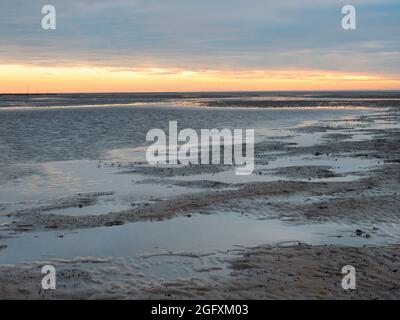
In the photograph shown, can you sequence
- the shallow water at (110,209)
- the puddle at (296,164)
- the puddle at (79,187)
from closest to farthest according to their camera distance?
the shallow water at (110,209) < the puddle at (79,187) < the puddle at (296,164)

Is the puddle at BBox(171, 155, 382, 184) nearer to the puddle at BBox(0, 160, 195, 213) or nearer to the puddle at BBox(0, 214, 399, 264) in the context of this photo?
the puddle at BBox(0, 160, 195, 213)

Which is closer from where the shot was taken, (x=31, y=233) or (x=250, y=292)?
(x=250, y=292)

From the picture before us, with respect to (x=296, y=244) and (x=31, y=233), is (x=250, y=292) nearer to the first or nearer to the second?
(x=296, y=244)

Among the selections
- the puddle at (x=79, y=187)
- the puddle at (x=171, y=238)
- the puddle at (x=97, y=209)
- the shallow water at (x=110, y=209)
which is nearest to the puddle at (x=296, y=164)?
the shallow water at (x=110, y=209)

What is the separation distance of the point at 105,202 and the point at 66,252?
181 inches

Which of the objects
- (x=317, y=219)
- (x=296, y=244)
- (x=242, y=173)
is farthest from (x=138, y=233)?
(x=242, y=173)

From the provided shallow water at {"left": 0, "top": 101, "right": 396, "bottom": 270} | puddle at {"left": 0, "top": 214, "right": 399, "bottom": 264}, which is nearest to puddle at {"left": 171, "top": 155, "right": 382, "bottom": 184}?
shallow water at {"left": 0, "top": 101, "right": 396, "bottom": 270}

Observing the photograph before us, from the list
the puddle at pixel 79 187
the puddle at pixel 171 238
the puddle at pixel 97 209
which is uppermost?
the puddle at pixel 79 187

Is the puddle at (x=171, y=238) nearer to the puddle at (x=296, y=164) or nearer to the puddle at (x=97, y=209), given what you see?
the puddle at (x=97, y=209)

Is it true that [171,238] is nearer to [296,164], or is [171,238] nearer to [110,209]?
[110,209]

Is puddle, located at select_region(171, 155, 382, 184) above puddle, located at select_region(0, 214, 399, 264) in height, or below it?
above

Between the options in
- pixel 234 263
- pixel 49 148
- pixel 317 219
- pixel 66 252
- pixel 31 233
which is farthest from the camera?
pixel 49 148

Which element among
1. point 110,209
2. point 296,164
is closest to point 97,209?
point 110,209

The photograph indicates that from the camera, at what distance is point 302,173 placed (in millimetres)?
19750
